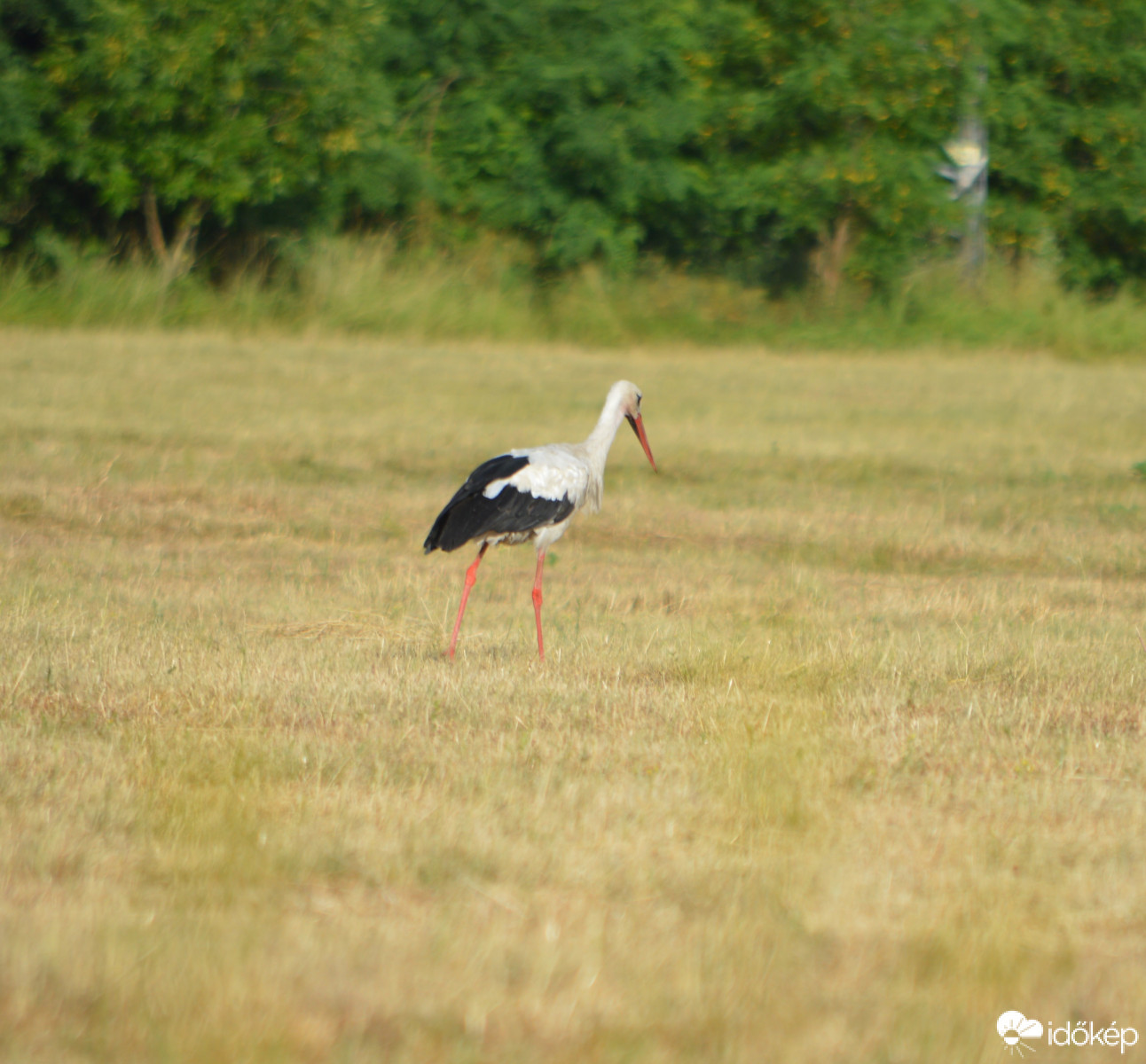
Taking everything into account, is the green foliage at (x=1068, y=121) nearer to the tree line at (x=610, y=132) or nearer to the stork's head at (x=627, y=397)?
the tree line at (x=610, y=132)

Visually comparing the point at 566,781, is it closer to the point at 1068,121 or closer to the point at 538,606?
the point at 538,606

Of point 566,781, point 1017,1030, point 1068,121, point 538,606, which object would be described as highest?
point 1017,1030

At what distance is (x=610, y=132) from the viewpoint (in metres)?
28.3

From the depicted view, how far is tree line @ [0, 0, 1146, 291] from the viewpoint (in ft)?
79.9

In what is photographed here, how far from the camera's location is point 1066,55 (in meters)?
31.6

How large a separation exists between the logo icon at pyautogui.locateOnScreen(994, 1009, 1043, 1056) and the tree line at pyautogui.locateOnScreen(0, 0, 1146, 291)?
22.8 meters

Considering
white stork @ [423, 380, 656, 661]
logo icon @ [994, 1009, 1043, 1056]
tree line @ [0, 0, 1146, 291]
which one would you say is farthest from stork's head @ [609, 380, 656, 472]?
tree line @ [0, 0, 1146, 291]

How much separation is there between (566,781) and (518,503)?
263 cm

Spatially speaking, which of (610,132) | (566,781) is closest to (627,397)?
(566,781)

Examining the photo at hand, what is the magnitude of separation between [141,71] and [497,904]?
21.9 metres

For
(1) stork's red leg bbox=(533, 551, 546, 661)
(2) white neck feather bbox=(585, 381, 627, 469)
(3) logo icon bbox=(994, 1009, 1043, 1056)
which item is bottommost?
(1) stork's red leg bbox=(533, 551, 546, 661)

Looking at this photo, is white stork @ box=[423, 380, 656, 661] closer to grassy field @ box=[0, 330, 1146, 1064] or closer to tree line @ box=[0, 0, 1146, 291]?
Result: grassy field @ box=[0, 330, 1146, 1064]

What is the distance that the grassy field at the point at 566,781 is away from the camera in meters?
3.29

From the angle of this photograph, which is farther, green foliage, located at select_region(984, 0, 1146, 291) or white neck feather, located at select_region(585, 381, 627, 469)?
green foliage, located at select_region(984, 0, 1146, 291)
